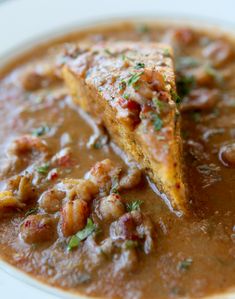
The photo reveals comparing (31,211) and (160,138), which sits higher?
(160,138)

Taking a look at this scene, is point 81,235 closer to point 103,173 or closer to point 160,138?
point 103,173

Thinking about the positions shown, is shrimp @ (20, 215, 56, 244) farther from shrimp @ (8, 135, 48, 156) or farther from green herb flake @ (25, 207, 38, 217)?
shrimp @ (8, 135, 48, 156)

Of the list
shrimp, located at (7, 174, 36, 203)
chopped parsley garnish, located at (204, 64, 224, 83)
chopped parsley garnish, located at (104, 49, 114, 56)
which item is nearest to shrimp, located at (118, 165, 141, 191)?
shrimp, located at (7, 174, 36, 203)

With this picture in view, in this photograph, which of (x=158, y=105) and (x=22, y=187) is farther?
(x=22, y=187)

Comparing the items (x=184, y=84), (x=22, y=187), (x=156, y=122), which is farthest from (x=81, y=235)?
(x=184, y=84)

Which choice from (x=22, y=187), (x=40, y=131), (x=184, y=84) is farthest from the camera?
(x=184, y=84)

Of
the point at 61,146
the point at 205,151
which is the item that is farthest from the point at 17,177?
the point at 205,151
